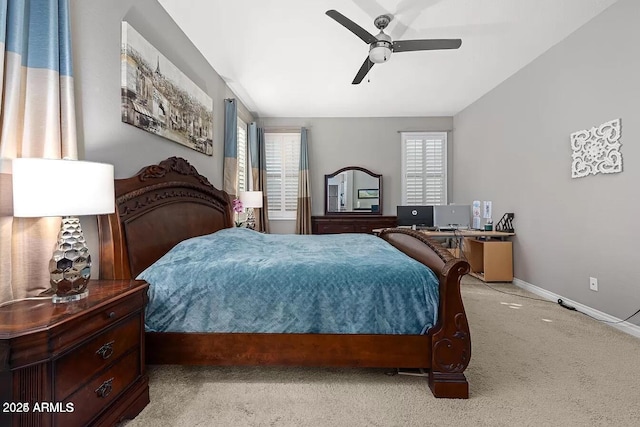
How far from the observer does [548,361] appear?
199cm

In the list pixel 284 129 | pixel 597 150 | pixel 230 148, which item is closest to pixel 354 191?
pixel 284 129

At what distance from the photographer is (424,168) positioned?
18.5 feet

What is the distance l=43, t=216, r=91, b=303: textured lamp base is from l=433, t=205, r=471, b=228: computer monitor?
4.41 m

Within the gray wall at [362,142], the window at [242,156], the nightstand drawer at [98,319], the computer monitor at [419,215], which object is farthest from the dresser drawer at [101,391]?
the computer monitor at [419,215]

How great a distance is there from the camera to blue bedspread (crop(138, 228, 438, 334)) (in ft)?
5.37

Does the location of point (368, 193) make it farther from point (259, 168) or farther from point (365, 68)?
point (365, 68)

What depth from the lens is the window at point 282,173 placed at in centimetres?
562

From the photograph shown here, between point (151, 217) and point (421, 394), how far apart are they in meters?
2.07

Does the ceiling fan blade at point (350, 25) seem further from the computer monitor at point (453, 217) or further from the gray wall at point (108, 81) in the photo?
the computer monitor at point (453, 217)

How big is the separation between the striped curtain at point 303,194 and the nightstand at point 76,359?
3926 millimetres

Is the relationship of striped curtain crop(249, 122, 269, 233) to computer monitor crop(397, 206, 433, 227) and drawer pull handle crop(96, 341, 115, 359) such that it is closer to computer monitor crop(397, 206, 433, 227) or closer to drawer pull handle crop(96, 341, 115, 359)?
computer monitor crop(397, 206, 433, 227)

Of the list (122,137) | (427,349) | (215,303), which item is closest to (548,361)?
(427,349)

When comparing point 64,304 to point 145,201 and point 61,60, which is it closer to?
point 145,201

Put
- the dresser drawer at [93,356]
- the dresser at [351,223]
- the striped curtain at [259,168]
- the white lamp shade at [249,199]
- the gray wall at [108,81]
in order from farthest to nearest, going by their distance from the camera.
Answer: the dresser at [351,223] → the striped curtain at [259,168] → the white lamp shade at [249,199] → the gray wall at [108,81] → the dresser drawer at [93,356]
